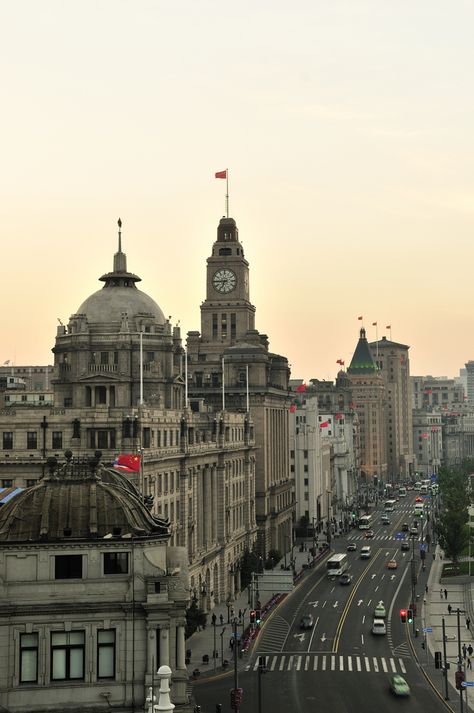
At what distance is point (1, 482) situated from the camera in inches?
4112

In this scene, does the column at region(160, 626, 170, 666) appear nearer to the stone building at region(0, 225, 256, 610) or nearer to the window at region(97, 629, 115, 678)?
the window at region(97, 629, 115, 678)

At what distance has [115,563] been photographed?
56.9 m

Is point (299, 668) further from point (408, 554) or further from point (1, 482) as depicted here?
point (408, 554)

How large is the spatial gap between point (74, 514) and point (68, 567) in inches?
107

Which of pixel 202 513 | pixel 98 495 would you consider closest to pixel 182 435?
pixel 202 513

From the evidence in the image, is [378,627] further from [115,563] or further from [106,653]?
[106,653]

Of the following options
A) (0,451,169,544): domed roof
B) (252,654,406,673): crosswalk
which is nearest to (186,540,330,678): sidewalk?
(252,654,406,673): crosswalk

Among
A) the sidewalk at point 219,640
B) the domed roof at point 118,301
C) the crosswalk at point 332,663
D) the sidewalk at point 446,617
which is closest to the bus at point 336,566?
the sidewalk at point 446,617

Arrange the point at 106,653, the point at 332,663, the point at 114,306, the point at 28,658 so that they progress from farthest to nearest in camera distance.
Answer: the point at 114,306, the point at 332,663, the point at 106,653, the point at 28,658

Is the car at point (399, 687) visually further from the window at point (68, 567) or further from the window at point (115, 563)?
the window at point (68, 567)

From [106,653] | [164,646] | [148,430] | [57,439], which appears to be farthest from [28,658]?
[148,430]

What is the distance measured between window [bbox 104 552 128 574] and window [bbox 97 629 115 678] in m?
2.88

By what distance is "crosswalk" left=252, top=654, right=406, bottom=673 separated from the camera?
103125mm

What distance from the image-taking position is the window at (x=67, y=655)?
181 ft
